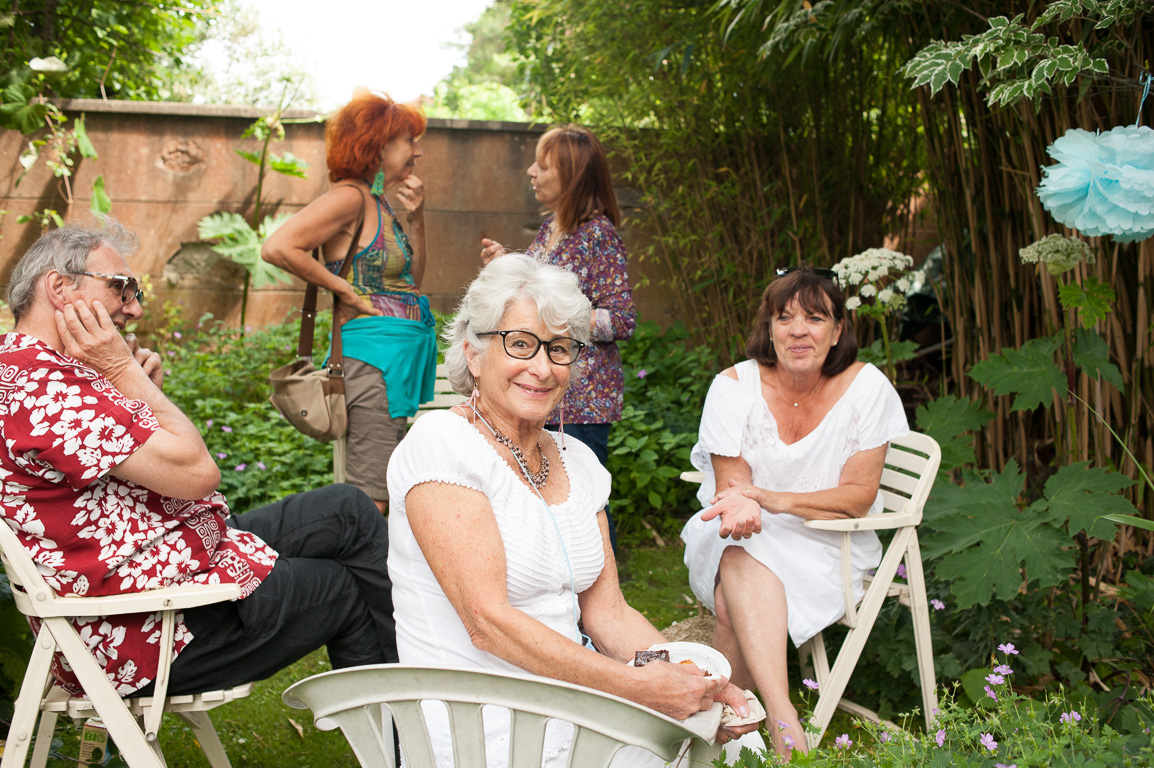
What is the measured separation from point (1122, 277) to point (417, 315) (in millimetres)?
2319

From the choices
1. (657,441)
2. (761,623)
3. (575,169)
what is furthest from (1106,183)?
(657,441)

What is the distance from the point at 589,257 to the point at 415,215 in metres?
0.68

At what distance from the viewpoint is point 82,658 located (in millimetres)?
1693

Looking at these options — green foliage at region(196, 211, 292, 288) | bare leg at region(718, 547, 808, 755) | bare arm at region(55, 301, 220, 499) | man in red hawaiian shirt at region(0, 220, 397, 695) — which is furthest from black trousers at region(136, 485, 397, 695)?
green foliage at region(196, 211, 292, 288)

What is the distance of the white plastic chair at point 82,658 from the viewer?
165 centimetres

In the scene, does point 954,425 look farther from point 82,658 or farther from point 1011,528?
point 82,658

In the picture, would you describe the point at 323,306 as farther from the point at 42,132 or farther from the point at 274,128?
the point at 42,132

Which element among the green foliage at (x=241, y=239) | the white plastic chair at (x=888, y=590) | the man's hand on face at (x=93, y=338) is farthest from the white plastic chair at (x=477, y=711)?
the green foliage at (x=241, y=239)

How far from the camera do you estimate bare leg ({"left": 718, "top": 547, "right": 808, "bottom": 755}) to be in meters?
2.35

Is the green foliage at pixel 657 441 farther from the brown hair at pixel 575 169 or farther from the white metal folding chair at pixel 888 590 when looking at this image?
the white metal folding chair at pixel 888 590

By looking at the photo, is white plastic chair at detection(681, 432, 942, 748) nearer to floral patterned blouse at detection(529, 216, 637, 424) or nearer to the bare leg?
the bare leg

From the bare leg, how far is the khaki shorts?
3.78 feet

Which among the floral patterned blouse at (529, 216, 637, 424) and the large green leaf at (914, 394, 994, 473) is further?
the floral patterned blouse at (529, 216, 637, 424)

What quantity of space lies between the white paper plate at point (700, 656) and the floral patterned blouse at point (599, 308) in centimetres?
157
